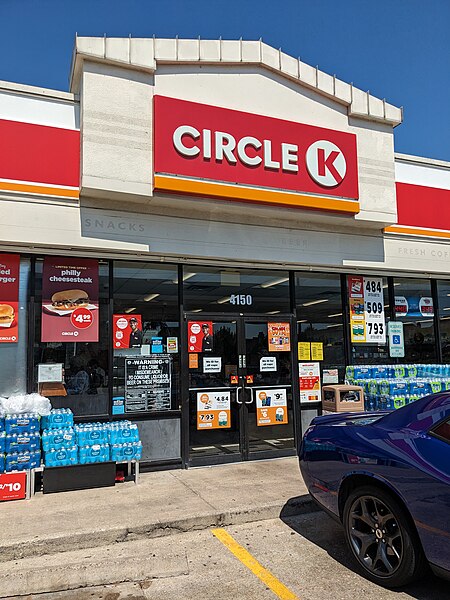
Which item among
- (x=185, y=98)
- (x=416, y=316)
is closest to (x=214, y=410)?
(x=416, y=316)

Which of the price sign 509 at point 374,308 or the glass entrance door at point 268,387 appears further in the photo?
the price sign 509 at point 374,308

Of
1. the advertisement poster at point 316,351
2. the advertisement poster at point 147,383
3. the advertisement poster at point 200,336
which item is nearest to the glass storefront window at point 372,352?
the advertisement poster at point 316,351

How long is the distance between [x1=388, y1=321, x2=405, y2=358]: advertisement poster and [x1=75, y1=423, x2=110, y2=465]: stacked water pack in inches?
227

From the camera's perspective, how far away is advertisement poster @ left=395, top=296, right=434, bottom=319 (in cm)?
1020

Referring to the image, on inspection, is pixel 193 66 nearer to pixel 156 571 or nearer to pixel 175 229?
pixel 175 229

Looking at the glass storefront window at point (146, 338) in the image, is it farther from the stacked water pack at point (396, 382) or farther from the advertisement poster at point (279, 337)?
the stacked water pack at point (396, 382)

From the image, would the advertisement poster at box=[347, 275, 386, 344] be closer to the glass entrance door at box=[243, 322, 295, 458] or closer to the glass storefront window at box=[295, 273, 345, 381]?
the glass storefront window at box=[295, 273, 345, 381]

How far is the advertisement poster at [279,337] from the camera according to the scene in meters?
8.93

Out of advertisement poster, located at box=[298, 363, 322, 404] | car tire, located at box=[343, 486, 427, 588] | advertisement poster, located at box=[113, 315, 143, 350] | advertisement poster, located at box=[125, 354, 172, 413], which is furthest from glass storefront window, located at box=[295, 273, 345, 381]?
car tire, located at box=[343, 486, 427, 588]

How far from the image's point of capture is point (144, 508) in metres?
5.98

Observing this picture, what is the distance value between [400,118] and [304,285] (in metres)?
3.61

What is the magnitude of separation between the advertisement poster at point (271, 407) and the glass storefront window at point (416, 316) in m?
2.86

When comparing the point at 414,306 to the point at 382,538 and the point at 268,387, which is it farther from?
the point at 382,538

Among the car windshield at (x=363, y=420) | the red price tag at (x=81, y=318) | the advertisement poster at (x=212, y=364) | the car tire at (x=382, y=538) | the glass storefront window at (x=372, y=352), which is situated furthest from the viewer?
the glass storefront window at (x=372, y=352)
